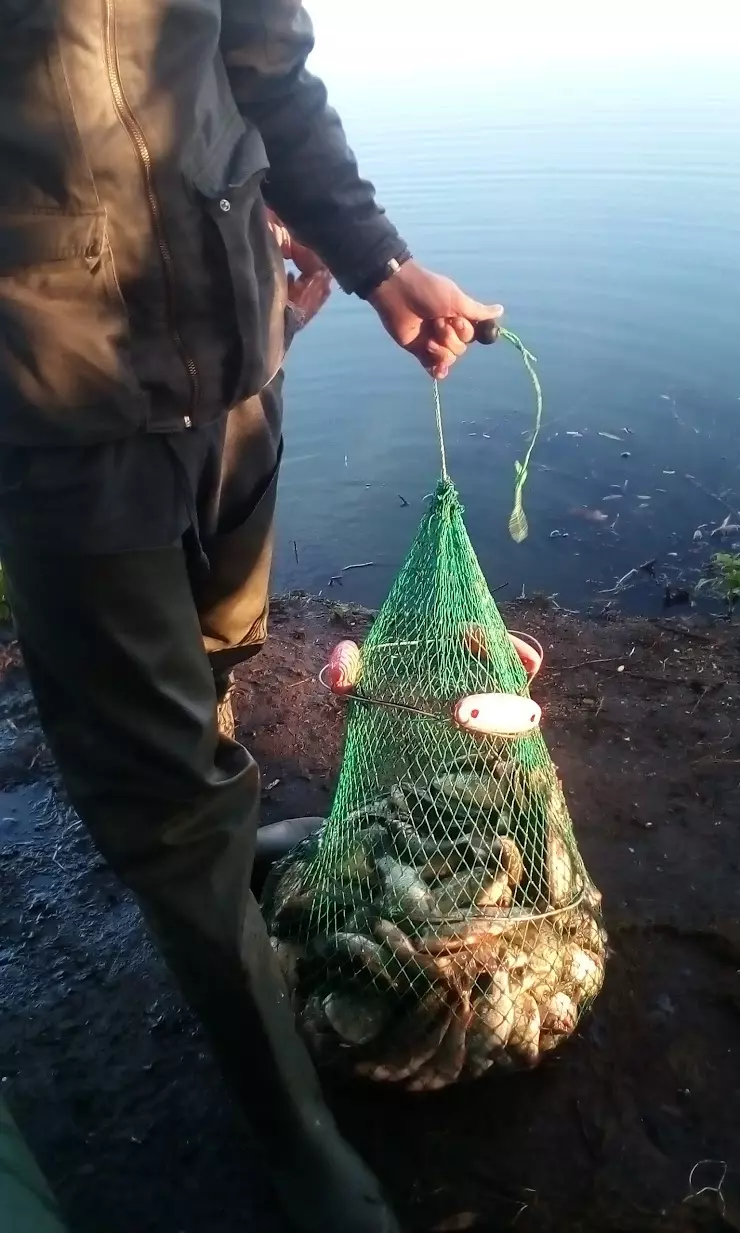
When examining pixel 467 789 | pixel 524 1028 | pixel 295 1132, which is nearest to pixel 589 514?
pixel 467 789

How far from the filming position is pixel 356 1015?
2199 millimetres

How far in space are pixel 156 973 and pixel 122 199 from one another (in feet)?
6.59

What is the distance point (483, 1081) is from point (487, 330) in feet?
5.70

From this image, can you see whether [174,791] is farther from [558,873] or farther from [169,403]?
[558,873]

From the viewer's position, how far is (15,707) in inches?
147

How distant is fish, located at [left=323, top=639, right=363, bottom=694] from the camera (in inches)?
90.4

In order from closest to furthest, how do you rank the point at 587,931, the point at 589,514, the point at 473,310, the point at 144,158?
the point at 144,158 < the point at 473,310 < the point at 587,931 < the point at 589,514

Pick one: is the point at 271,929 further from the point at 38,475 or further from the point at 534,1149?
the point at 38,475

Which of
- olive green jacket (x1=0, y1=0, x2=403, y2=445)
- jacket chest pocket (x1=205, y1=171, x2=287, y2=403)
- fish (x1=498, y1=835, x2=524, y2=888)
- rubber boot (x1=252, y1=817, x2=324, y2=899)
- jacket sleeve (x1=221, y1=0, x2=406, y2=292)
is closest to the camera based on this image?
olive green jacket (x1=0, y1=0, x2=403, y2=445)

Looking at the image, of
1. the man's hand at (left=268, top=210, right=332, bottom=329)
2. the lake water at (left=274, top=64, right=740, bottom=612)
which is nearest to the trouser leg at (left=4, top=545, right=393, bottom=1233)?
the man's hand at (left=268, top=210, right=332, bottom=329)

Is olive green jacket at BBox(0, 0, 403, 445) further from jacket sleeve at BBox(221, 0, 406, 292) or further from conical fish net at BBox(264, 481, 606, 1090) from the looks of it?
conical fish net at BBox(264, 481, 606, 1090)

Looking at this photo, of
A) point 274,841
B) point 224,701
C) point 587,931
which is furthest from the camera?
point 274,841

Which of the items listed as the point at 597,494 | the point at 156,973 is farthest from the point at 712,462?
the point at 156,973

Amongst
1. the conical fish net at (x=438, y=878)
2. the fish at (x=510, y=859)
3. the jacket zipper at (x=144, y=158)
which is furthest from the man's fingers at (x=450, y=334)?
the fish at (x=510, y=859)
